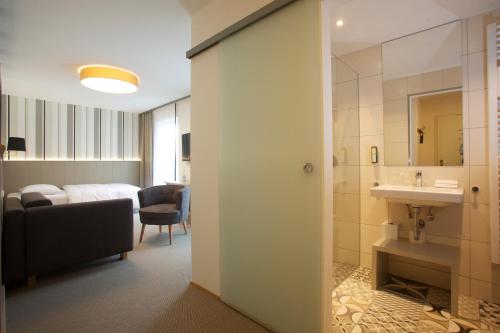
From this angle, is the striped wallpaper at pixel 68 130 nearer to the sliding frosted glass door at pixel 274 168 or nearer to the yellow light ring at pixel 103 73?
the yellow light ring at pixel 103 73

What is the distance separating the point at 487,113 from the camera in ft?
6.61

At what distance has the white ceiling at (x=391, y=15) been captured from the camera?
1968 mm

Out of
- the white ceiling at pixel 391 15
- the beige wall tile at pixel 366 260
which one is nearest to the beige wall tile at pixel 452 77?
the white ceiling at pixel 391 15

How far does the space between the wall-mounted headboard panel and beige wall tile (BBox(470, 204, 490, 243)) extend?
23.4ft

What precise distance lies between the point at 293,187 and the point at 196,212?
1.16 metres

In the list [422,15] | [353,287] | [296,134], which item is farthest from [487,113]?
[353,287]

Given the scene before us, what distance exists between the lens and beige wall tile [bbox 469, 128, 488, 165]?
2045 mm

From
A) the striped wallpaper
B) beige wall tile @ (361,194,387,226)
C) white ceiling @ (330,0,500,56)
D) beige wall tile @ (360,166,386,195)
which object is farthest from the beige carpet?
the striped wallpaper

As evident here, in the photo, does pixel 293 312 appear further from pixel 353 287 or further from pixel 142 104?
pixel 142 104

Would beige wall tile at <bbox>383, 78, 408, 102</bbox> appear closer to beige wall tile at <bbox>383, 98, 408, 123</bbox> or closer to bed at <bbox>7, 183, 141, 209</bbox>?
beige wall tile at <bbox>383, 98, 408, 123</bbox>

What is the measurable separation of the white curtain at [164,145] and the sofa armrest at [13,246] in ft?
12.1

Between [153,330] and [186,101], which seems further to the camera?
[186,101]

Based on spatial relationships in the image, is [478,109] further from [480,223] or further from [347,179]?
[347,179]

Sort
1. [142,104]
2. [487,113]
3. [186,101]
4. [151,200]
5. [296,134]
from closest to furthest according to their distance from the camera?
[296,134] → [487,113] → [151,200] → [186,101] → [142,104]
